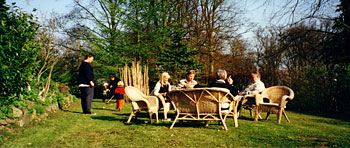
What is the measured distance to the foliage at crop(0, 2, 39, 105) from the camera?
4426mm

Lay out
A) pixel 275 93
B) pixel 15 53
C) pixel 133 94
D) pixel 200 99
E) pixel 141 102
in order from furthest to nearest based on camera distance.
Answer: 1. pixel 275 93
2. pixel 133 94
3. pixel 141 102
4. pixel 200 99
5. pixel 15 53

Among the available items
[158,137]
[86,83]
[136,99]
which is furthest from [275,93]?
[86,83]

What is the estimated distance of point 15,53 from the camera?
15.2 feet

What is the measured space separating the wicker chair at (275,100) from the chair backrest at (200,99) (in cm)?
162

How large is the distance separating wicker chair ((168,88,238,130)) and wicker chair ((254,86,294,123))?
4.58ft

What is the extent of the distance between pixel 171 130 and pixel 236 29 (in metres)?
Answer: 15.2

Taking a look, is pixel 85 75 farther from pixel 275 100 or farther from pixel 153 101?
pixel 275 100

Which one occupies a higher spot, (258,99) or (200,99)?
(200,99)

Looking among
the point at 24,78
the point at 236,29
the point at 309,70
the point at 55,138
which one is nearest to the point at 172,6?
the point at 236,29

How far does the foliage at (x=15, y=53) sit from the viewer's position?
4.43 m

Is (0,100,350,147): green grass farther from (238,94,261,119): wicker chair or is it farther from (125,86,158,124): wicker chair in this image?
(238,94,261,119): wicker chair

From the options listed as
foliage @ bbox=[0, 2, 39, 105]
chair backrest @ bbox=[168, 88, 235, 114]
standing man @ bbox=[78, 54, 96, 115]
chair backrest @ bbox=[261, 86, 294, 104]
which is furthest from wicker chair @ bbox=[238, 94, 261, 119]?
foliage @ bbox=[0, 2, 39, 105]

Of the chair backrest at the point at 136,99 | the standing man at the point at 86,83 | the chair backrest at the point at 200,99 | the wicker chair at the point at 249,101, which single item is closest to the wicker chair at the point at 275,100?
the wicker chair at the point at 249,101

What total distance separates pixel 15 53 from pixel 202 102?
373 cm
